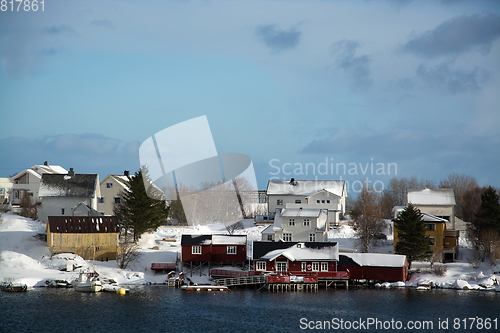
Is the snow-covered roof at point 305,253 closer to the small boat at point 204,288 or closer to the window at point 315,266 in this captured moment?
the window at point 315,266

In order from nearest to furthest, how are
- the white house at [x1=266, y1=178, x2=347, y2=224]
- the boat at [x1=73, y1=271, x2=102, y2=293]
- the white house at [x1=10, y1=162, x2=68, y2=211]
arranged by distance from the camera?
the boat at [x1=73, y1=271, x2=102, y2=293]
the white house at [x1=266, y1=178, x2=347, y2=224]
the white house at [x1=10, y1=162, x2=68, y2=211]

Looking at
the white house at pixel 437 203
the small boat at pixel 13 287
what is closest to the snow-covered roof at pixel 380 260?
the white house at pixel 437 203

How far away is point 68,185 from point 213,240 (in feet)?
83.0

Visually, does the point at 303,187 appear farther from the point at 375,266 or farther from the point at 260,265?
the point at 375,266

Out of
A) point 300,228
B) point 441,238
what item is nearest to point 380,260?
point 441,238

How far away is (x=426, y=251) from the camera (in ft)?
206

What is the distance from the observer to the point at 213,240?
6384cm

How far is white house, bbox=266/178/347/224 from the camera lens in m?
87.9

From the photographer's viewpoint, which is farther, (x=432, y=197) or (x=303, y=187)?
(x=303, y=187)

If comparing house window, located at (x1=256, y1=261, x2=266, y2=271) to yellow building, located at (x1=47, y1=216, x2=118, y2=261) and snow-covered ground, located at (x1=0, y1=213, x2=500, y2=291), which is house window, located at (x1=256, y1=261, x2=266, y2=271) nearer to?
snow-covered ground, located at (x1=0, y1=213, x2=500, y2=291)

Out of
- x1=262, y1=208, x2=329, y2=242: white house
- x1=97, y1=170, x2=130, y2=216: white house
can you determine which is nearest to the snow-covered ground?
x1=262, y1=208, x2=329, y2=242: white house

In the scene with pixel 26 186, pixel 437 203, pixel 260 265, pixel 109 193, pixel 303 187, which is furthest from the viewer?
pixel 26 186

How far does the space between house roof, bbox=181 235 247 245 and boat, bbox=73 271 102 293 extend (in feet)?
35.8

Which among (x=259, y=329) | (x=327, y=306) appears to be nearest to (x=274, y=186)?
(x=327, y=306)
